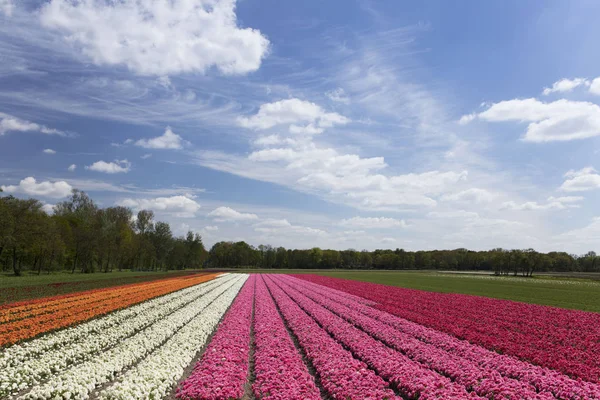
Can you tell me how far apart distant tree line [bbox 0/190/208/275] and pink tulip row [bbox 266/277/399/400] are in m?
58.0

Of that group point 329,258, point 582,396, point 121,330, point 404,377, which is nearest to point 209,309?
point 121,330

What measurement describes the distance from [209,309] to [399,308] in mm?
12280

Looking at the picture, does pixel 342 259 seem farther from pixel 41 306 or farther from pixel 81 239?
pixel 41 306

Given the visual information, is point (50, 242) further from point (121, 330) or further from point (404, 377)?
point (404, 377)

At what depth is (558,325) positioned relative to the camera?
66.5ft

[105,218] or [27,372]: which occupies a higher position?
[105,218]

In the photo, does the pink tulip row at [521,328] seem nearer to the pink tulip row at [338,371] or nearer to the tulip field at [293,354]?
the tulip field at [293,354]

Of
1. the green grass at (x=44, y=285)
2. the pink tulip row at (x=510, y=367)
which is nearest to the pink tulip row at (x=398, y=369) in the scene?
the pink tulip row at (x=510, y=367)

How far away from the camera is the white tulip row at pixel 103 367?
9.34 m

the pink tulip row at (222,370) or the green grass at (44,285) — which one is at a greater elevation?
the pink tulip row at (222,370)

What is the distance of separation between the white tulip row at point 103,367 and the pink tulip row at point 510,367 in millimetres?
10825

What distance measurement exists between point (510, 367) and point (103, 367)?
480 inches

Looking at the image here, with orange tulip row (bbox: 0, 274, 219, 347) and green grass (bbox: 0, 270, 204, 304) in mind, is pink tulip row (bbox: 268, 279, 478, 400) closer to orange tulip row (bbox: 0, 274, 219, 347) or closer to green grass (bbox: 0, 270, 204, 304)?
orange tulip row (bbox: 0, 274, 219, 347)

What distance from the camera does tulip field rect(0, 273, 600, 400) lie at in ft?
Answer: 32.2
